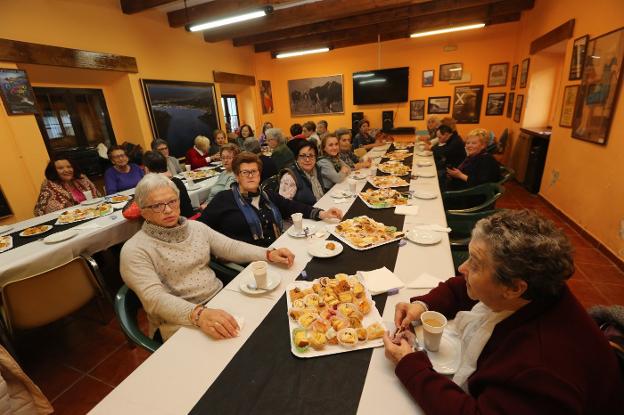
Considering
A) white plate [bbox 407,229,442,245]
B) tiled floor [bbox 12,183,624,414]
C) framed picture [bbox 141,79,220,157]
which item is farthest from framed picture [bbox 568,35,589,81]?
framed picture [bbox 141,79,220,157]

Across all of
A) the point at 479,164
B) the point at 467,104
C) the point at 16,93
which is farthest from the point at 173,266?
the point at 467,104

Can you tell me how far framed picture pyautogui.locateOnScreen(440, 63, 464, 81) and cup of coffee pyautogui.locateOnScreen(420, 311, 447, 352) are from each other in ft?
26.7

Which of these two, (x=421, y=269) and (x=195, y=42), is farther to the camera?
(x=195, y=42)

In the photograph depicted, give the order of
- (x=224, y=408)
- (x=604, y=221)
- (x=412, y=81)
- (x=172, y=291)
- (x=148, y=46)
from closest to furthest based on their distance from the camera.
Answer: (x=224, y=408), (x=172, y=291), (x=604, y=221), (x=148, y=46), (x=412, y=81)

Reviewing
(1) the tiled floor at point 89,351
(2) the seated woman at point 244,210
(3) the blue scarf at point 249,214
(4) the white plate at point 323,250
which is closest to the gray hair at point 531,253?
(4) the white plate at point 323,250

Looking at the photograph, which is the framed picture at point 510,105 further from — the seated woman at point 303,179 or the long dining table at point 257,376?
the long dining table at point 257,376

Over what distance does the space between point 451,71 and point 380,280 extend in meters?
7.91

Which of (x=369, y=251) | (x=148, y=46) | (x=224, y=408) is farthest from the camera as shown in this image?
(x=148, y=46)

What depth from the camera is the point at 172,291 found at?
1.56m

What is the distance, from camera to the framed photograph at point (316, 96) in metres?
8.68

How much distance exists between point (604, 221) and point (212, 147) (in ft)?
21.2

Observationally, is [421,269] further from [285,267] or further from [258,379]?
[258,379]

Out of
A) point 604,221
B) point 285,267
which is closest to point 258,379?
point 285,267

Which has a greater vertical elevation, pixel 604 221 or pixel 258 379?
pixel 258 379
